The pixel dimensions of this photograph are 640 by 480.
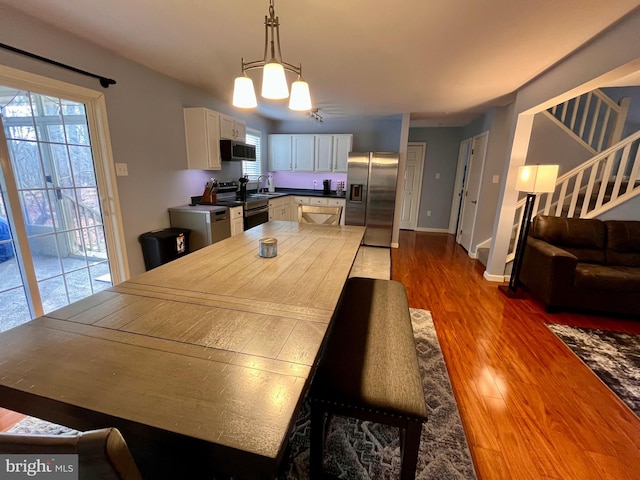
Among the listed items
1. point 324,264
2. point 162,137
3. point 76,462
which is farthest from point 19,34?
point 76,462

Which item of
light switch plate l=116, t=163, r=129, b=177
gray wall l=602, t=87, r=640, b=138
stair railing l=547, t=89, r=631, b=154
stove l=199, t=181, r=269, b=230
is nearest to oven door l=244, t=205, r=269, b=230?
stove l=199, t=181, r=269, b=230

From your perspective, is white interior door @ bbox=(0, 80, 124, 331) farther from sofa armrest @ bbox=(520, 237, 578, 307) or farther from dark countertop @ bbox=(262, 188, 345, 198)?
sofa armrest @ bbox=(520, 237, 578, 307)

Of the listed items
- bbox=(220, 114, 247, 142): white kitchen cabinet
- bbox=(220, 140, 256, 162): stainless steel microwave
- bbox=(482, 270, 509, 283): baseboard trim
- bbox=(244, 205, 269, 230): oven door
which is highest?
bbox=(220, 114, 247, 142): white kitchen cabinet

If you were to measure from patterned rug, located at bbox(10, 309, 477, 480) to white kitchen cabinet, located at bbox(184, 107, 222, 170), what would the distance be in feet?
9.55

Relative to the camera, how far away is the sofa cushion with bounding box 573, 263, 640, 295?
8.48ft

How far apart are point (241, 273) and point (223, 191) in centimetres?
321

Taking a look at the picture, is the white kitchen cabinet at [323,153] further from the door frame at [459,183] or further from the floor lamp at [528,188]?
the floor lamp at [528,188]

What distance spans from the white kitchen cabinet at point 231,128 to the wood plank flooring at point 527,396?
335 cm

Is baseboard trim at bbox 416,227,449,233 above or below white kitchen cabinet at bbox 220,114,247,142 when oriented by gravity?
below

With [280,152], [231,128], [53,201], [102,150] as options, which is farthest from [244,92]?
[280,152]

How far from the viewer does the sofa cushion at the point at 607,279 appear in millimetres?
2586

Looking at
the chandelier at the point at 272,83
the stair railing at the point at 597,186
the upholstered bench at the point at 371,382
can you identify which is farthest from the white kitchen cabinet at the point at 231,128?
the stair railing at the point at 597,186

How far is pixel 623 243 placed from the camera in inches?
117

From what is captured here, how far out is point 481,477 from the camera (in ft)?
4.25
